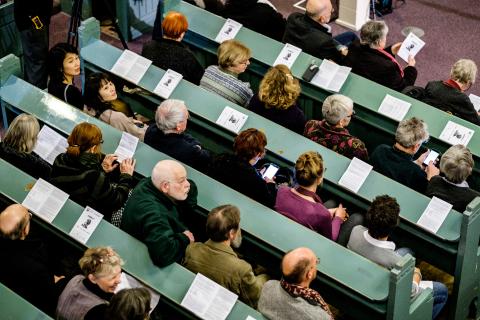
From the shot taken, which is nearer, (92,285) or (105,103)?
(92,285)

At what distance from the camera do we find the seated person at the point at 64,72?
6.20m

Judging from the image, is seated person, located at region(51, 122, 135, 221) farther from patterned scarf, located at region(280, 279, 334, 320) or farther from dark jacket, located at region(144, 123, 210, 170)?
patterned scarf, located at region(280, 279, 334, 320)

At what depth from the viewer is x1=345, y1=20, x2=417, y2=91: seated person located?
6.51 m

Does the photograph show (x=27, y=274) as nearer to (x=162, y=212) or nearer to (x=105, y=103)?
(x=162, y=212)

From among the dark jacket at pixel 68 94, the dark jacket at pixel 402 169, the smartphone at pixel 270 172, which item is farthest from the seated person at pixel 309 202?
the dark jacket at pixel 68 94

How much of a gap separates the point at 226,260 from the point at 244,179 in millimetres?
770

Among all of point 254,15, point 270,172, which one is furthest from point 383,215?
point 254,15

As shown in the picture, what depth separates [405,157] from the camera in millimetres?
5484

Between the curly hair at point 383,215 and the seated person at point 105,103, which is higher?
the curly hair at point 383,215

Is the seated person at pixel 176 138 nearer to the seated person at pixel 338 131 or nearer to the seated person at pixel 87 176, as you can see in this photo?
the seated person at pixel 87 176

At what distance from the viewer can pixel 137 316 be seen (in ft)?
13.2

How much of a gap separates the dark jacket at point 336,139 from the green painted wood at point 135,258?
5.15 ft

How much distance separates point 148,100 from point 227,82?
63 cm

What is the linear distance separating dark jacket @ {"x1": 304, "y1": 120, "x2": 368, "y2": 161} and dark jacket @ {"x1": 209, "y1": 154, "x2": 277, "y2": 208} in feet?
1.99
